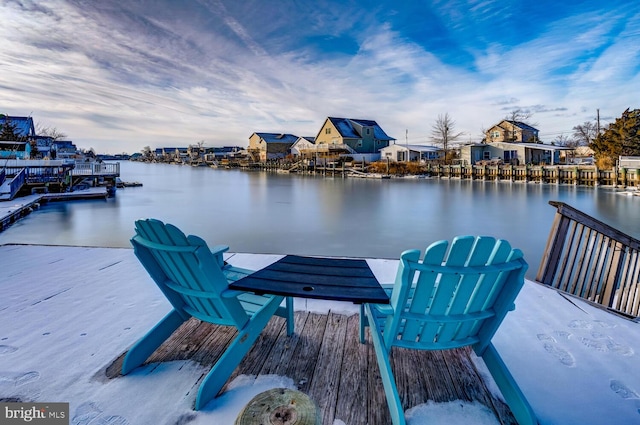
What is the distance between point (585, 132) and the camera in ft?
134

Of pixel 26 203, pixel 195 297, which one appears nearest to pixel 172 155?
pixel 26 203

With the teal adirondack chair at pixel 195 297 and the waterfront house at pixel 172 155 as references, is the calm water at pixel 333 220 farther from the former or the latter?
the waterfront house at pixel 172 155

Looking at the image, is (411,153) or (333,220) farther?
(411,153)

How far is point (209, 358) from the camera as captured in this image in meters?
1.92

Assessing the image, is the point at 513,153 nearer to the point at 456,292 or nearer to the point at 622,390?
the point at 622,390

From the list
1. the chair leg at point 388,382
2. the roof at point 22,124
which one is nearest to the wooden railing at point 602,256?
the chair leg at point 388,382

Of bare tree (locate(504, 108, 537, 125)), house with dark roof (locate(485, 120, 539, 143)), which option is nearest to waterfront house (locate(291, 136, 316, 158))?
house with dark roof (locate(485, 120, 539, 143))

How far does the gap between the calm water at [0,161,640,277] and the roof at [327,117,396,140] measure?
23.0m

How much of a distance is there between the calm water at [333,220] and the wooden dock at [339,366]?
4.03 m

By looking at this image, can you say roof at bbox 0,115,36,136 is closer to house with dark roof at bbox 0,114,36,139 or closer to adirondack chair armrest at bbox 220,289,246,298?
house with dark roof at bbox 0,114,36,139

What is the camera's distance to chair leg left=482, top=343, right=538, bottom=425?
4.59 feet

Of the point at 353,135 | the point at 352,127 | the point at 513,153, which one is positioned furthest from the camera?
the point at 352,127

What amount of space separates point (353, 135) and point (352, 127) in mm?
Answer: 1521

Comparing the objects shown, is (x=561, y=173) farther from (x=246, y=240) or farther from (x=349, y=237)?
(x=246, y=240)
